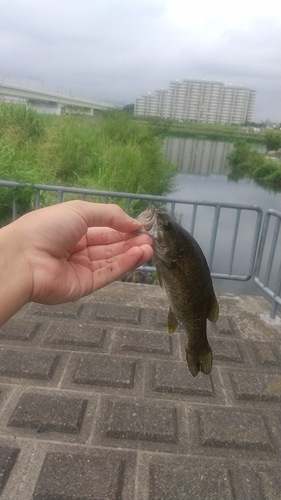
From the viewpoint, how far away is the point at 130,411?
2.88 meters

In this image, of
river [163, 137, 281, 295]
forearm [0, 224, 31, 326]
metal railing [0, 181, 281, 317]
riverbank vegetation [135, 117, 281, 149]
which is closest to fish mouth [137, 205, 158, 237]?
forearm [0, 224, 31, 326]

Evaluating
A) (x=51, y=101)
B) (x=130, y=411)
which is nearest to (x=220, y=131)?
(x=51, y=101)

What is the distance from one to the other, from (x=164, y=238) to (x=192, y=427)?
1.73m

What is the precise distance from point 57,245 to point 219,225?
33.1ft

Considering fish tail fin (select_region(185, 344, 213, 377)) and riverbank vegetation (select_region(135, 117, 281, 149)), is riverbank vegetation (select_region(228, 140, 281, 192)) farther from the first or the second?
fish tail fin (select_region(185, 344, 213, 377))

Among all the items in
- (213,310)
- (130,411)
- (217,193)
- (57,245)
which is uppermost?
(57,245)

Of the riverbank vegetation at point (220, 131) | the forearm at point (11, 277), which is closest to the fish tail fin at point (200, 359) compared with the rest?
the forearm at point (11, 277)

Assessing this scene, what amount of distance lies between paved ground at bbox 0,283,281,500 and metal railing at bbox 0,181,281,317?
0.90 metres

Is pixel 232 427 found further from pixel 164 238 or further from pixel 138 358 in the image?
pixel 164 238

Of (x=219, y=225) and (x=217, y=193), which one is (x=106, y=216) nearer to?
(x=219, y=225)

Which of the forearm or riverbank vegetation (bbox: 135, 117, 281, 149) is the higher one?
riverbank vegetation (bbox: 135, 117, 281, 149)

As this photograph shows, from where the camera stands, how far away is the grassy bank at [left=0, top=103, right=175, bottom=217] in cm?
1153

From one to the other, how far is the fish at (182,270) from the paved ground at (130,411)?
1.17 metres

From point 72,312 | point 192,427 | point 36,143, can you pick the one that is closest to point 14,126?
point 36,143
